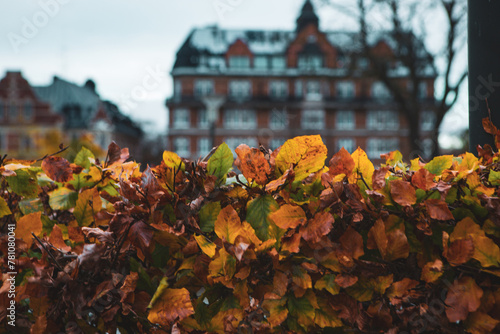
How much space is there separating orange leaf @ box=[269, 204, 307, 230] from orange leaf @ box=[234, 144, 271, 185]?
0.11 meters

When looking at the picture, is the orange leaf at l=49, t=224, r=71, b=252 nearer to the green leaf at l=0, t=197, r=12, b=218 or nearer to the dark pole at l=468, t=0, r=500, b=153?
the green leaf at l=0, t=197, r=12, b=218

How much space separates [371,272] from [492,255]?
0.29 metres

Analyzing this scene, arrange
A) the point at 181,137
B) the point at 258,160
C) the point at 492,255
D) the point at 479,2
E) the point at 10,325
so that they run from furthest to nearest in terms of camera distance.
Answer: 1. the point at 181,137
2. the point at 479,2
3. the point at 10,325
4. the point at 258,160
5. the point at 492,255

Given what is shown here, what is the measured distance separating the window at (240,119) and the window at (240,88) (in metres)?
1.72

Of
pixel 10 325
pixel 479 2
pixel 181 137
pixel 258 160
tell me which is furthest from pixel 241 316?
pixel 181 137

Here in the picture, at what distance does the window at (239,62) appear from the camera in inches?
1626

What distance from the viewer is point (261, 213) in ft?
3.94

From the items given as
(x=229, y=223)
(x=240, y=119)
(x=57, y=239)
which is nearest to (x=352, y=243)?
(x=229, y=223)

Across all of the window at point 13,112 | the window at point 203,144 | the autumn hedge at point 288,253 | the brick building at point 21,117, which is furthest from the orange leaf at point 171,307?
the window at point 13,112

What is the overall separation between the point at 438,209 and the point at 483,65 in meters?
0.91

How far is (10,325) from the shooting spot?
55.9 inches

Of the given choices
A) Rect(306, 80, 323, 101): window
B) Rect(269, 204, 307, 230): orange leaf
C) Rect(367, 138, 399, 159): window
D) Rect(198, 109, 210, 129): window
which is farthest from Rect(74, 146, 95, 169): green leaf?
Rect(306, 80, 323, 101): window

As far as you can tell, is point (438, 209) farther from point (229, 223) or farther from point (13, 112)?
point (13, 112)

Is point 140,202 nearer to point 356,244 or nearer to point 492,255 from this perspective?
point 356,244
